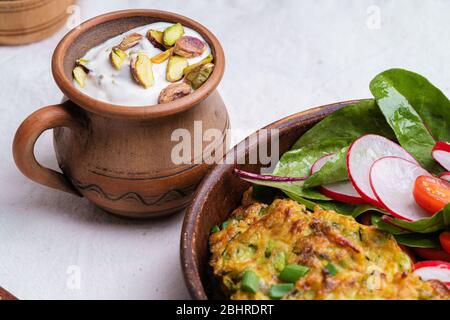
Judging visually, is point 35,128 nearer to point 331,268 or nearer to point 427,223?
point 331,268

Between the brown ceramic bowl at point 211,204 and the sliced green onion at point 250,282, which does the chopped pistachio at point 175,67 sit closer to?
the brown ceramic bowl at point 211,204

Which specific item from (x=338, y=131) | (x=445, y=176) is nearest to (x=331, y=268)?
(x=445, y=176)

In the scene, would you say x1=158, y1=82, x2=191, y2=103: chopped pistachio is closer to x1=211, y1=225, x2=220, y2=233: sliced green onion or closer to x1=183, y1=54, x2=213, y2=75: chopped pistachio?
x1=183, y1=54, x2=213, y2=75: chopped pistachio

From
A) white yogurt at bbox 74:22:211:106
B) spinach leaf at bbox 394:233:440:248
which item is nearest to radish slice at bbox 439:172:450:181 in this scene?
spinach leaf at bbox 394:233:440:248

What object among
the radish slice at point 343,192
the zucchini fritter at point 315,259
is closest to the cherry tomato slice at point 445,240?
the zucchini fritter at point 315,259

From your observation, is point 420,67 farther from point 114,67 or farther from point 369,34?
point 114,67
